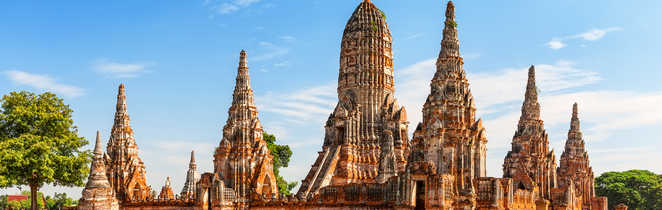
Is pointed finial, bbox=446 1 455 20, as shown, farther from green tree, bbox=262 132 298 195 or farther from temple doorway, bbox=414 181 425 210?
green tree, bbox=262 132 298 195

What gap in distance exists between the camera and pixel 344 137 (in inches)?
1914

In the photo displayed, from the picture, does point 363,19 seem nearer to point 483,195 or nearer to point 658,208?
point 483,195

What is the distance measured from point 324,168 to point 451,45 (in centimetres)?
1583

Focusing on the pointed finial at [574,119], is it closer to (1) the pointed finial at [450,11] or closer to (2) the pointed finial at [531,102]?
(2) the pointed finial at [531,102]

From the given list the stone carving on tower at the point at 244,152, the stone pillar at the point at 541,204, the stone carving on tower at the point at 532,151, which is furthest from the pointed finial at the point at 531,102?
the stone carving on tower at the point at 244,152

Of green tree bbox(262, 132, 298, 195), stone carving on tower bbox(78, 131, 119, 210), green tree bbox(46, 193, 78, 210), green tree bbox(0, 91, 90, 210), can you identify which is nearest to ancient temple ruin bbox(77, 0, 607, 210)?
stone carving on tower bbox(78, 131, 119, 210)

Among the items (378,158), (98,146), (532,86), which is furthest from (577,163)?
(98,146)

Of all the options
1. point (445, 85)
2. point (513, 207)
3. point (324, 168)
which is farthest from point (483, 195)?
point (324, 168)

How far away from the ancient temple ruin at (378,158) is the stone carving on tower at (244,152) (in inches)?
3.0

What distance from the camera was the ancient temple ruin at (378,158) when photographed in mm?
31219

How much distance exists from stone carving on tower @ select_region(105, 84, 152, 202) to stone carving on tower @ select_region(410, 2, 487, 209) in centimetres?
2518

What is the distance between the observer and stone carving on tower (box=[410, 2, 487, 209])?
108ft

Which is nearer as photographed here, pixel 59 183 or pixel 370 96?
pixel 59 183

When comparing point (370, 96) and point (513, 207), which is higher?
point (370, 96)
